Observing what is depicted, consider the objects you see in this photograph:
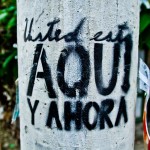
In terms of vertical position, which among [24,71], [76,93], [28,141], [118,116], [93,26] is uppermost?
[93,26]

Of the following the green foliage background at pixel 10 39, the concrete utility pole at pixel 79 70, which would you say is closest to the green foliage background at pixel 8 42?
the green foliage background at pixel 10 39

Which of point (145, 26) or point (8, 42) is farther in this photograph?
point (8, 42)

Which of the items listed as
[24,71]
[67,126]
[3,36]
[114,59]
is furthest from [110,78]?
[3,36]

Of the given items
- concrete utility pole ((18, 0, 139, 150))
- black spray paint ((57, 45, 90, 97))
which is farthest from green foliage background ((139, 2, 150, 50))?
black spray paint ((57, 45, 90, 97))

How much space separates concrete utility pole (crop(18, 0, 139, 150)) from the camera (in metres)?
2.02

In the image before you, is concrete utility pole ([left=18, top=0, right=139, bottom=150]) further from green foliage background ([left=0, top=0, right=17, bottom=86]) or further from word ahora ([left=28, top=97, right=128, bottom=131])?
green foliage background ([left=0, top=0, right=17, bottom=86])

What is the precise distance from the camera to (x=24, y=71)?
2.22 m

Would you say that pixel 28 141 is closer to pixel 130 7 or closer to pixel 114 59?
pixel 114 59

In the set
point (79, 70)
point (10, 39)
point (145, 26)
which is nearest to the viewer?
point (79, 70)

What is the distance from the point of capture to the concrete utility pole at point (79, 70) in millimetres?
2016

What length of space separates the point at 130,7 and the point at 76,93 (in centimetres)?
62

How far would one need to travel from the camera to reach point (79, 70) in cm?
204

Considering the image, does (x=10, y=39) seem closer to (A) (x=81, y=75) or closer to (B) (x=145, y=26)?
(B) (x=145, y=26)

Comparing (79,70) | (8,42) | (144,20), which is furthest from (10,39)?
(79,70)
